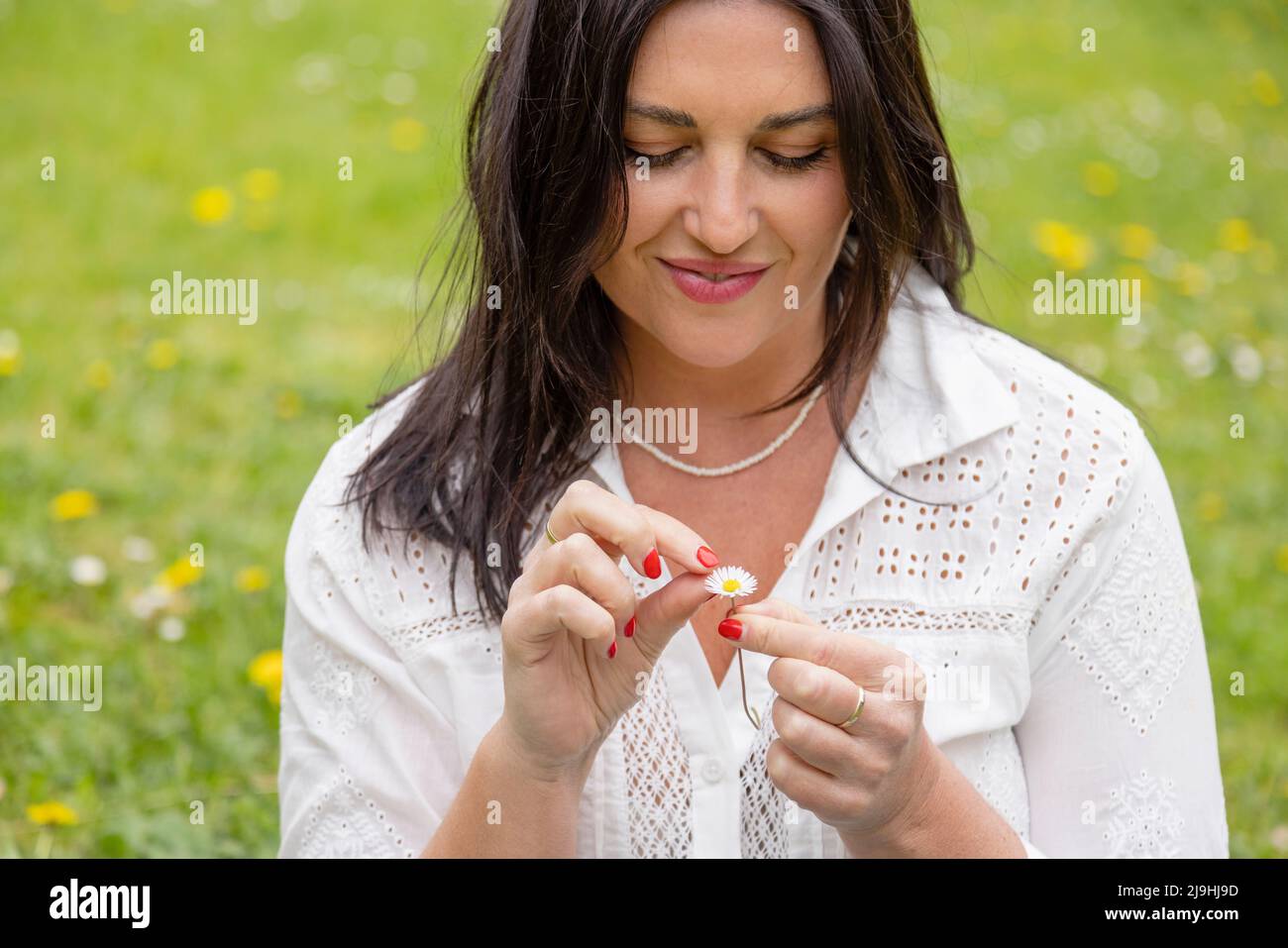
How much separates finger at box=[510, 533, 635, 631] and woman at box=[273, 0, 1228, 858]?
0.06 meters

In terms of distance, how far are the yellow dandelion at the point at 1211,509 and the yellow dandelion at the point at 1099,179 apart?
1.84 metres

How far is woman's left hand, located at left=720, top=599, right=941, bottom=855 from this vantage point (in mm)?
1511

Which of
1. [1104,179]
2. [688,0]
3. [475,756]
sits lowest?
[475,756]

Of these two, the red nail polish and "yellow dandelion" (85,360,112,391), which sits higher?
"yellow dandelion" (85,360,112,391)

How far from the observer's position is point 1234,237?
195 inches

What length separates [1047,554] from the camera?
6.15 ft

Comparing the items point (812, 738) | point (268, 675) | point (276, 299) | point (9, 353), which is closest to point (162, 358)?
point (9, 353)

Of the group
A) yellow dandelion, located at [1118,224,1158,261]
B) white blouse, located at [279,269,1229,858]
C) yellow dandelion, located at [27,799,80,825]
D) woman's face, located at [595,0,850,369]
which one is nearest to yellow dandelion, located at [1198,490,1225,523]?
yellow dandelion, located at [1118,224,1158,261]

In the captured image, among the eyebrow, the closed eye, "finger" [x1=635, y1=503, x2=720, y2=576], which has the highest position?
the eyebrow

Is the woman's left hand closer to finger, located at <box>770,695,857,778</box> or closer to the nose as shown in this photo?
finger, located at <box>770,695,857,778</box>

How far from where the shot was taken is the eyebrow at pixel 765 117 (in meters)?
1.66

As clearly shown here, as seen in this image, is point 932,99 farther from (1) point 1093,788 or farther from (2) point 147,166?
(2) point 147,166
